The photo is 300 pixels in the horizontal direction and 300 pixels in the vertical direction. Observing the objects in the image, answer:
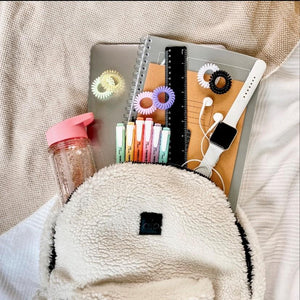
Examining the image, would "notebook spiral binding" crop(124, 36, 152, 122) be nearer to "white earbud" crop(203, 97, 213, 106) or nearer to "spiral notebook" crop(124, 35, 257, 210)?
"spiral notebook" crop(124, 35, 257, 210)

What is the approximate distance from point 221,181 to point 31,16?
411 mm

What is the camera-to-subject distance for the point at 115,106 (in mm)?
658

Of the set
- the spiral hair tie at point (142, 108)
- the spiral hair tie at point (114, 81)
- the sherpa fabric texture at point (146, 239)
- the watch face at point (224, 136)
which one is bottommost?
the sherpa fabric texture at point (146, 239)

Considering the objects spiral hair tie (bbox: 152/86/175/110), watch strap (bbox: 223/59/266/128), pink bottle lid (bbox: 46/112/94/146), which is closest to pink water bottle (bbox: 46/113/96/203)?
pink bottle lid (bbox: 46/112/94/146)

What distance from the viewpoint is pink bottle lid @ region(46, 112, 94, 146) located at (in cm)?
60

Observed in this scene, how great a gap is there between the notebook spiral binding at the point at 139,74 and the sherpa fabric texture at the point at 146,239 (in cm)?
10

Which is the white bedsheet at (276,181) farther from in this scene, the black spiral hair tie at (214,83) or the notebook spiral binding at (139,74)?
the notebook spiral binding at (139,74)

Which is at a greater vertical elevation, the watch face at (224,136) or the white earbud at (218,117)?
the white earbud at (218,117)

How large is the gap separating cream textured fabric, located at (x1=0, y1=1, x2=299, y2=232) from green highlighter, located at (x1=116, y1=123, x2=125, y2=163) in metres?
0.09

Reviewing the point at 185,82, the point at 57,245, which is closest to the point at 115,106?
the point at 185,82

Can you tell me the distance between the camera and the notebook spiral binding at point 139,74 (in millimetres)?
653

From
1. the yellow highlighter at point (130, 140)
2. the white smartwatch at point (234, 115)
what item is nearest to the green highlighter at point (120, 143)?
the yellow highlighter at point (130, 140)

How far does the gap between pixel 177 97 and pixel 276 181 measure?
0.23 metres

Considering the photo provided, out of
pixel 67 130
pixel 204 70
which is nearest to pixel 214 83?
pixel 204 70
